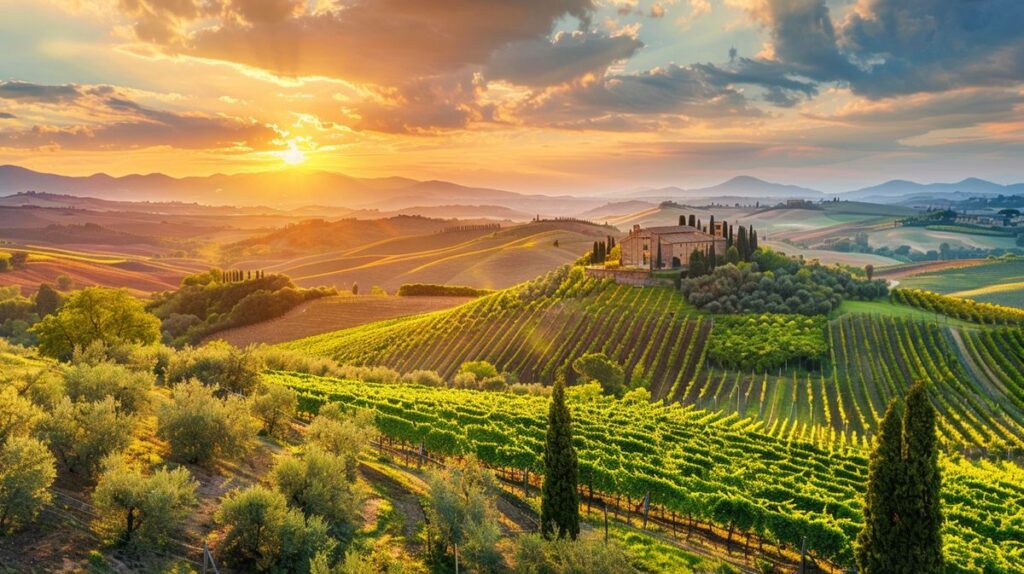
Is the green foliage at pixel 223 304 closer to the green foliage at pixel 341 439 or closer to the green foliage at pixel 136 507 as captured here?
the green foliage at pixel 341 439

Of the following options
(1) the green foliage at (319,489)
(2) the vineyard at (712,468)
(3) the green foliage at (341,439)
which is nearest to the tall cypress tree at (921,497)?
(2) the vineyard at (712,468)

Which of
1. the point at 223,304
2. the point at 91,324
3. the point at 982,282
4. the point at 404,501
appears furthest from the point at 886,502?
Answer: the point at 982,282

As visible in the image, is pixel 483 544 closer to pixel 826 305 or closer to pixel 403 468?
pixel 403 468

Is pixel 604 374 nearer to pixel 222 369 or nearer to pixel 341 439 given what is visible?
pixel 222 369

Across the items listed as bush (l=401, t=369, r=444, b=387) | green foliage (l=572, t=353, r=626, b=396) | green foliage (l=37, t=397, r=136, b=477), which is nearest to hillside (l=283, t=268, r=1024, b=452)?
green foliage (l=572, t=353, r=626, b=396)

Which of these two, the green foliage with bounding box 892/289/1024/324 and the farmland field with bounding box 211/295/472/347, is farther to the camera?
the farmland field with bounding box 211/295/472/347

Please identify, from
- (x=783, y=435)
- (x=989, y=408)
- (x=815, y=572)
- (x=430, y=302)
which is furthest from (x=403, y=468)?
(x=430, y=302)

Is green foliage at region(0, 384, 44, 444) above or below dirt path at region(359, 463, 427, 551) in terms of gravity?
above

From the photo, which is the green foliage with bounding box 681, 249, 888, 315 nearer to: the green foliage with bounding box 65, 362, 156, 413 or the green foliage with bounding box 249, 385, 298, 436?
the green foliage with bounding box 249, 385, 298, 436
